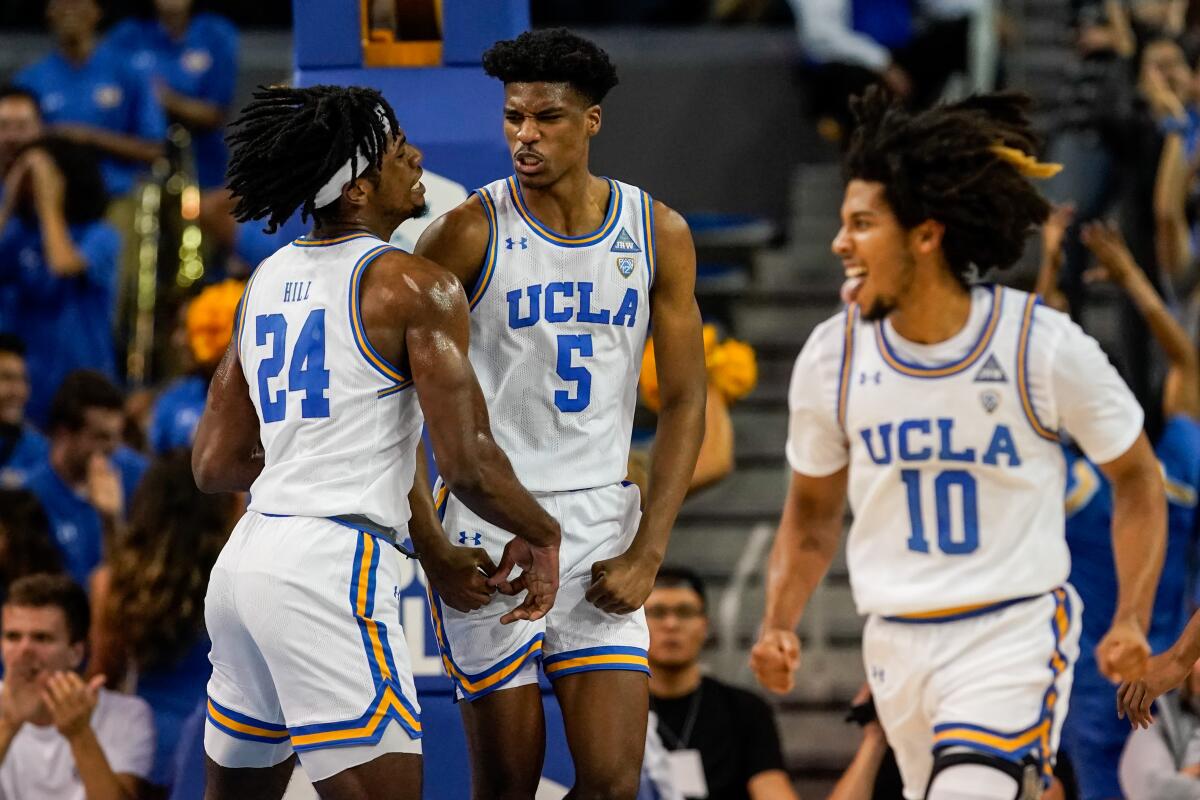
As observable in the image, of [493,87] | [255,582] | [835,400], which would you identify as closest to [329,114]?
[255,582]

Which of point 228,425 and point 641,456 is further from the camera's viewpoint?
point 641,456

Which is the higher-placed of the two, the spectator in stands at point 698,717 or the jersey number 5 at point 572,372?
the jersey number 5 at point 572,372

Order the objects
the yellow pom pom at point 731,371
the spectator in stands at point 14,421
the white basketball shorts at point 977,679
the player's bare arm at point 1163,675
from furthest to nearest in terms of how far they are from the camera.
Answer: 1. the spectator in stands at point 14,421
2. the yellow pom pom at point 731,371
3. the white basketball shorts at point 977,679
4. the player's bare arm at point 1163,675

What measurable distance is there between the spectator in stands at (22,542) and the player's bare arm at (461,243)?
348cm

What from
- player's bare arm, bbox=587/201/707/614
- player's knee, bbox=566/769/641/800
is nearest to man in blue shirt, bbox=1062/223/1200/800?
player's bare arm, bbox=587/201/707/614

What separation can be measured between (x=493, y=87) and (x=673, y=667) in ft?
6.99

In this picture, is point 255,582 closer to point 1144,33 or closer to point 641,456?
point 641,456

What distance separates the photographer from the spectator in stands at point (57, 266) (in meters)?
8.96

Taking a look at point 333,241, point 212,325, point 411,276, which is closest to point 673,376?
point 411,276

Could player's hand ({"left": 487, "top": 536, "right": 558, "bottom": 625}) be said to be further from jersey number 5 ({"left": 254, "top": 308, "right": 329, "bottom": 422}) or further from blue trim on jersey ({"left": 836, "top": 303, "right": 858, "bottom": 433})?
blue trim on jersey ({"left": 836, "top": 303, "right": 858, "bottom": 433})

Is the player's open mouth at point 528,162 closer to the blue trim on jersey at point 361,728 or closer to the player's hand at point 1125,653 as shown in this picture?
the blue trim on jersey at point 361,728

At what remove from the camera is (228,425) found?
13.4 feet

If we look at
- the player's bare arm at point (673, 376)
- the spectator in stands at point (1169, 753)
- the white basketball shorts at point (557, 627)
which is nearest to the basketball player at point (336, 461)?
the white basketball shorts at point (557, 627)

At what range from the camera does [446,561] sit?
13.3ft
